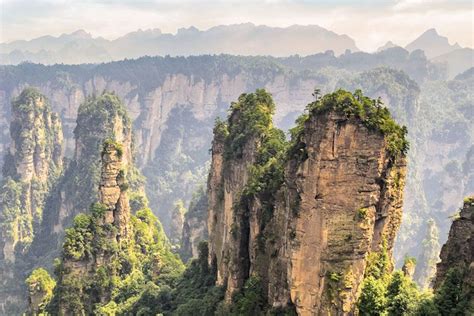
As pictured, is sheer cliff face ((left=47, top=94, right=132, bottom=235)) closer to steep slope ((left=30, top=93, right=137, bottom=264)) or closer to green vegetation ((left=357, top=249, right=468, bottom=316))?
steep slope ((left=30, top=93, right=137, bottom=264))

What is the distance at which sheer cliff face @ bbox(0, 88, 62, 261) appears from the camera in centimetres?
8794

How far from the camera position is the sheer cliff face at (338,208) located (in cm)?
2220

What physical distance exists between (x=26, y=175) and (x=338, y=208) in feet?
257

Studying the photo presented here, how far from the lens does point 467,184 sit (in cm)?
13288

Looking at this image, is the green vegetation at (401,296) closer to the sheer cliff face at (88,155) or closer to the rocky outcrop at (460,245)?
the rocky outcrop at (460,245)

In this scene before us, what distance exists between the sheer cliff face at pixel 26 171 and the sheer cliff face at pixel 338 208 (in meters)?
72.0

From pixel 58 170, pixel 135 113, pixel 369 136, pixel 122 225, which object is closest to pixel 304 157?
pixel 369 136

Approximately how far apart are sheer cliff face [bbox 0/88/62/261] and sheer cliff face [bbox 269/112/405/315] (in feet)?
236

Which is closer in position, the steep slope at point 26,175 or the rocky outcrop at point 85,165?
the rocky outcrop at point 85,165

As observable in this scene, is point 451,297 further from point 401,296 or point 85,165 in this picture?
point 85,165

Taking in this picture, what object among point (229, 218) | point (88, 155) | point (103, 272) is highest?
point (229, 218)

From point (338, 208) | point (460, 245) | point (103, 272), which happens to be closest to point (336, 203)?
point (338, 208)

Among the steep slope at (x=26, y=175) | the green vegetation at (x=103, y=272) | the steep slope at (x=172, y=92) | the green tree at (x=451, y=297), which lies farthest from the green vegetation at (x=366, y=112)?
the steep slope at (x=172, y=92)

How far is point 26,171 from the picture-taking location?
3602 inches
